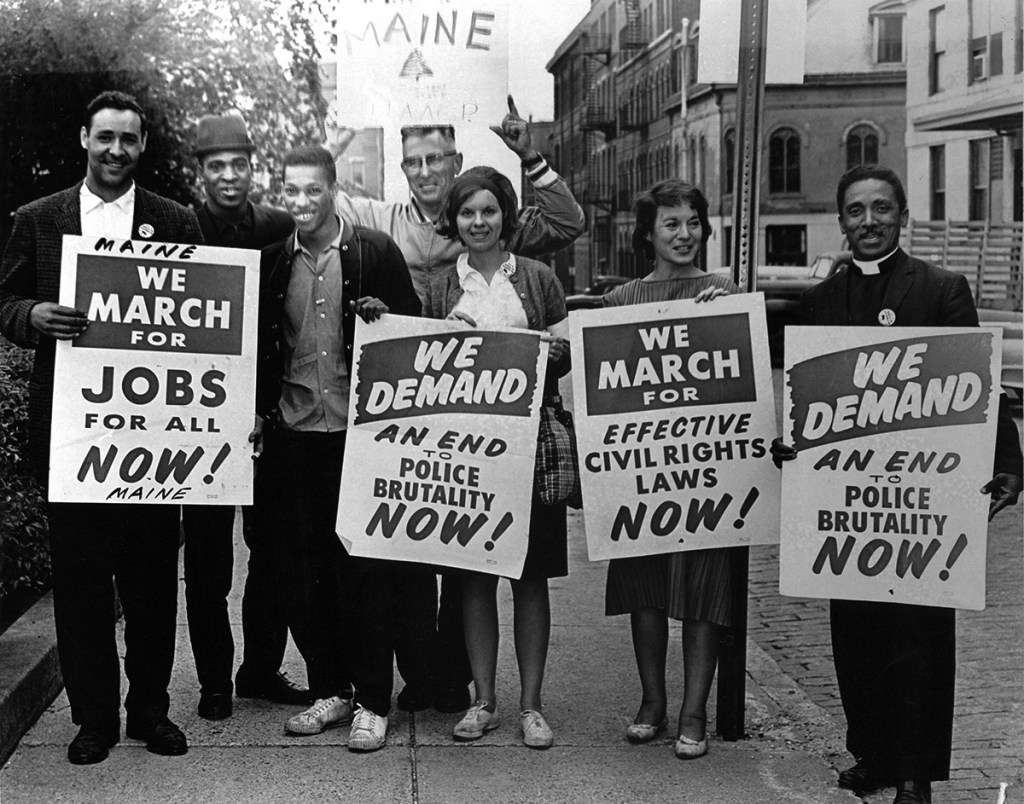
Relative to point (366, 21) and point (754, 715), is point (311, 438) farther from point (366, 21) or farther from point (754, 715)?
point (754, 715)

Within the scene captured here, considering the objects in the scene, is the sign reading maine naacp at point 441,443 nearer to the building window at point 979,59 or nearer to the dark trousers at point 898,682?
the dark trousers at point 898,682

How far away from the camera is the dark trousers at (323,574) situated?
4777 mm

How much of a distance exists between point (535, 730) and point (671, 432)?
1123mm

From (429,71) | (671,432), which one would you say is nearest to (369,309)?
(429,71)

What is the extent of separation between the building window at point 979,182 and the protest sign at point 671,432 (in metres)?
2.75

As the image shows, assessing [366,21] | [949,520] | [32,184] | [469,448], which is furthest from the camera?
[32,184]

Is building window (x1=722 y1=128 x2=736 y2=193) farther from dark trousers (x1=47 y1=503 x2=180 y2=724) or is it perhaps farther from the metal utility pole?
dark trousers (x1=47 y1=503 x2=180 y2=724)

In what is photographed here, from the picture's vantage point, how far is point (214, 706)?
5.00m

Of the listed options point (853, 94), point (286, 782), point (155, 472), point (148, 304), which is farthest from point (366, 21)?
point (286, 782)

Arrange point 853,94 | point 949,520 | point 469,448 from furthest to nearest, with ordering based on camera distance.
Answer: point 853,94 → point 469,448 → point 949,520

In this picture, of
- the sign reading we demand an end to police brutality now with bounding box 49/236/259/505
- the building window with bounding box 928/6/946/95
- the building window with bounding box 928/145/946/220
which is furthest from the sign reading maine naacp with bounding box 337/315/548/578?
the building window with bounding box 928/145/946/220

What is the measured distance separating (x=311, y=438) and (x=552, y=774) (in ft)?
4.53

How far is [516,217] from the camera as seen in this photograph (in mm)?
4730

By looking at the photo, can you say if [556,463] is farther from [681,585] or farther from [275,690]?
[275,690]
